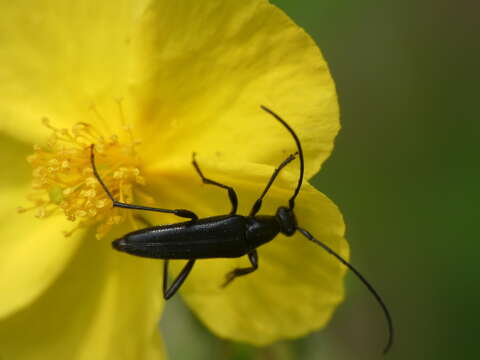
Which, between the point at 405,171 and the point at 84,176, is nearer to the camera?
the point at 84,176

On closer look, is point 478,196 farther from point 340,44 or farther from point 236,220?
point 236,220

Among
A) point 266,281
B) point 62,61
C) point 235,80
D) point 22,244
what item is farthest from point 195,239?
point 62,61

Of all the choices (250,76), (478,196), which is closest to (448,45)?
(478,196)

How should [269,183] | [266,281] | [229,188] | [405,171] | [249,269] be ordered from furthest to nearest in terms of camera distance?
[405,171], [266,281], [249,269], [229,188], [269,183]

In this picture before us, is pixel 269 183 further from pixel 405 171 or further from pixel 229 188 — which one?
pixel 405 171

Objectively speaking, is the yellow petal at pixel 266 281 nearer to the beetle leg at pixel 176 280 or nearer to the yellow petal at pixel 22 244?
the beetle leg at pixel 176 280

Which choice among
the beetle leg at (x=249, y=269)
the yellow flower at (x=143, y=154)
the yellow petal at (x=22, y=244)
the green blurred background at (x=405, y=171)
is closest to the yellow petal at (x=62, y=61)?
the yellow flower at (x=143, y=154)
